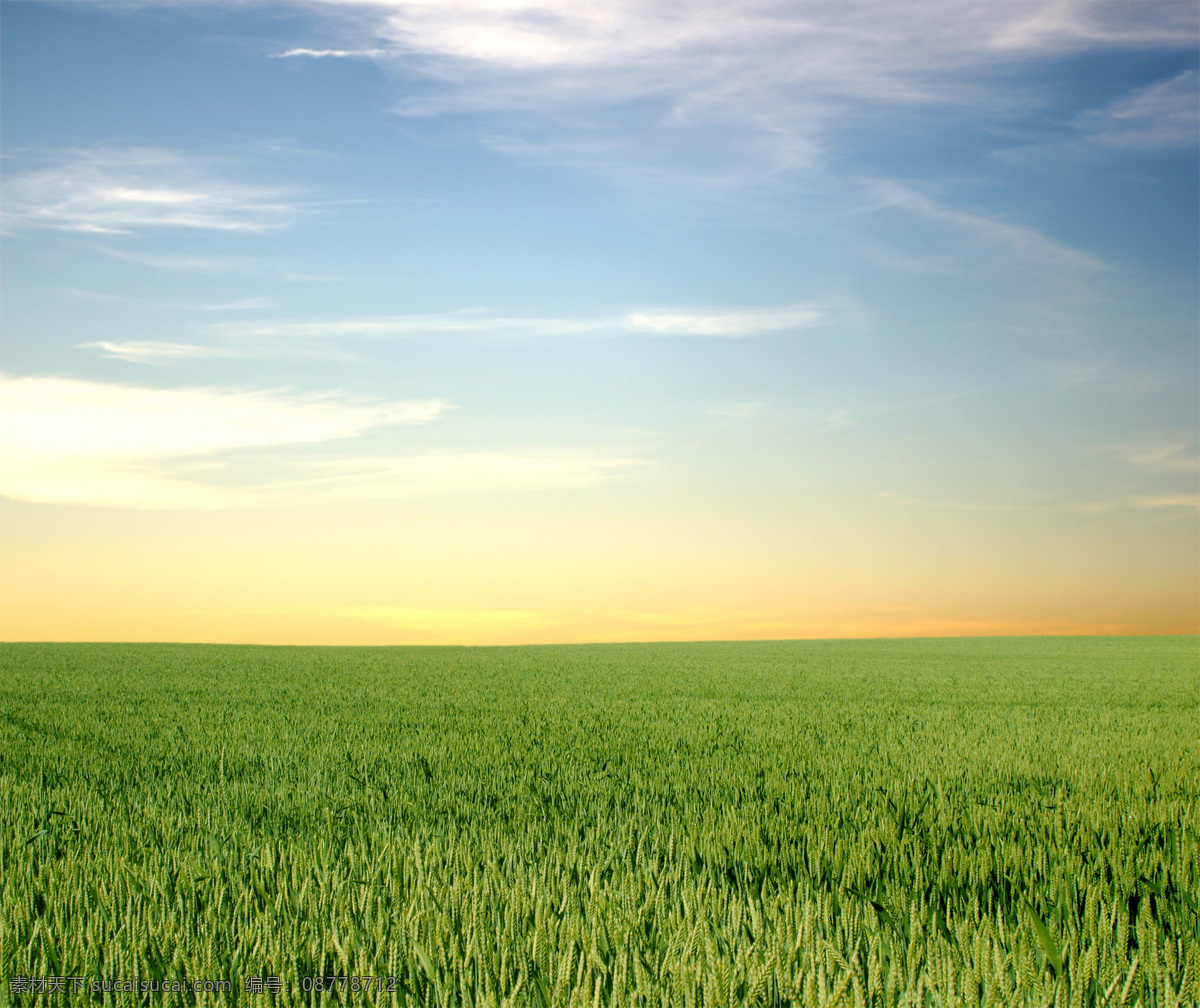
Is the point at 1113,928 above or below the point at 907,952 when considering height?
below

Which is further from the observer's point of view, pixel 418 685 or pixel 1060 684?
pixel 1060 684

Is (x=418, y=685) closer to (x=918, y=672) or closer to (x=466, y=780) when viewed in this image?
(x=466, y=780)

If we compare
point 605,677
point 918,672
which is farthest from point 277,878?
point 918,672

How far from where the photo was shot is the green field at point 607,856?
2998mm

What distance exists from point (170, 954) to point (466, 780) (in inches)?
153

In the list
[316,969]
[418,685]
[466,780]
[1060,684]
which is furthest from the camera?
[1060,684]

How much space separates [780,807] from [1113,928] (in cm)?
243

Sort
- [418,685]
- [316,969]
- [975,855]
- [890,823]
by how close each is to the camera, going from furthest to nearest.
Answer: [418,685], [890,823], [975,855], [316,969]

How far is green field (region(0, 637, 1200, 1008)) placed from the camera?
3.00 meters

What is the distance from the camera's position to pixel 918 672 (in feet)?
74.0

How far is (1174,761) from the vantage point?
8789 mm

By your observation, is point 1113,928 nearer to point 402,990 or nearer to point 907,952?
point 907,952

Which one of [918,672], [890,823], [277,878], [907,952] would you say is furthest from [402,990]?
[918,672]

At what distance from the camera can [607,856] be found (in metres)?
4.70
